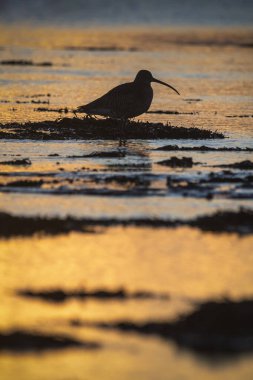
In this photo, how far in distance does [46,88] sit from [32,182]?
60.1 feet

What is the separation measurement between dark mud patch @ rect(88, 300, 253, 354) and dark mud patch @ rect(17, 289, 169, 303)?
0.55m

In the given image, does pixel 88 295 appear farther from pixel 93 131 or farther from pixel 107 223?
pixel 93 131

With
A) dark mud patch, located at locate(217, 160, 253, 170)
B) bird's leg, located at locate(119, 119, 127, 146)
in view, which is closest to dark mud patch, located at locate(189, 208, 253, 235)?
dark mud patch, located at locate(217, 160, 253, 170)

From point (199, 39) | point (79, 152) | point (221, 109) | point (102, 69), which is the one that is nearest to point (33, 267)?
point (79, 152)

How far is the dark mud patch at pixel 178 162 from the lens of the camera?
664 inches

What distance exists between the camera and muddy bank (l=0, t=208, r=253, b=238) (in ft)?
40.9

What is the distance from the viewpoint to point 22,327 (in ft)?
29.6

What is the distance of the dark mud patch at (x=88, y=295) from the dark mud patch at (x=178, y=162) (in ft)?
22.9

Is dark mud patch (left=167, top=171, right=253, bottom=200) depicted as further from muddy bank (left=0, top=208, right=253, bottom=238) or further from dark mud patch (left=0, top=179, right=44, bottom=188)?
dark mud patch (left=0, top=179, right=44, bottom=188)

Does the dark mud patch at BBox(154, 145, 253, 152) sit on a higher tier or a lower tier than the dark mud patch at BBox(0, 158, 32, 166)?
higher

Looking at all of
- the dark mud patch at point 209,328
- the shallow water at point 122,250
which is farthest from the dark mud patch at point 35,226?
the dark mud patch at point 209,328

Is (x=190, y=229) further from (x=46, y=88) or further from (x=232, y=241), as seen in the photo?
(x=46, y=88)

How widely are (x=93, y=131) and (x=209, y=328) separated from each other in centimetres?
1269

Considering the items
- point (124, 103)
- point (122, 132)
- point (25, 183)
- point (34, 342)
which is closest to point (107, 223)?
point (25, 183)
